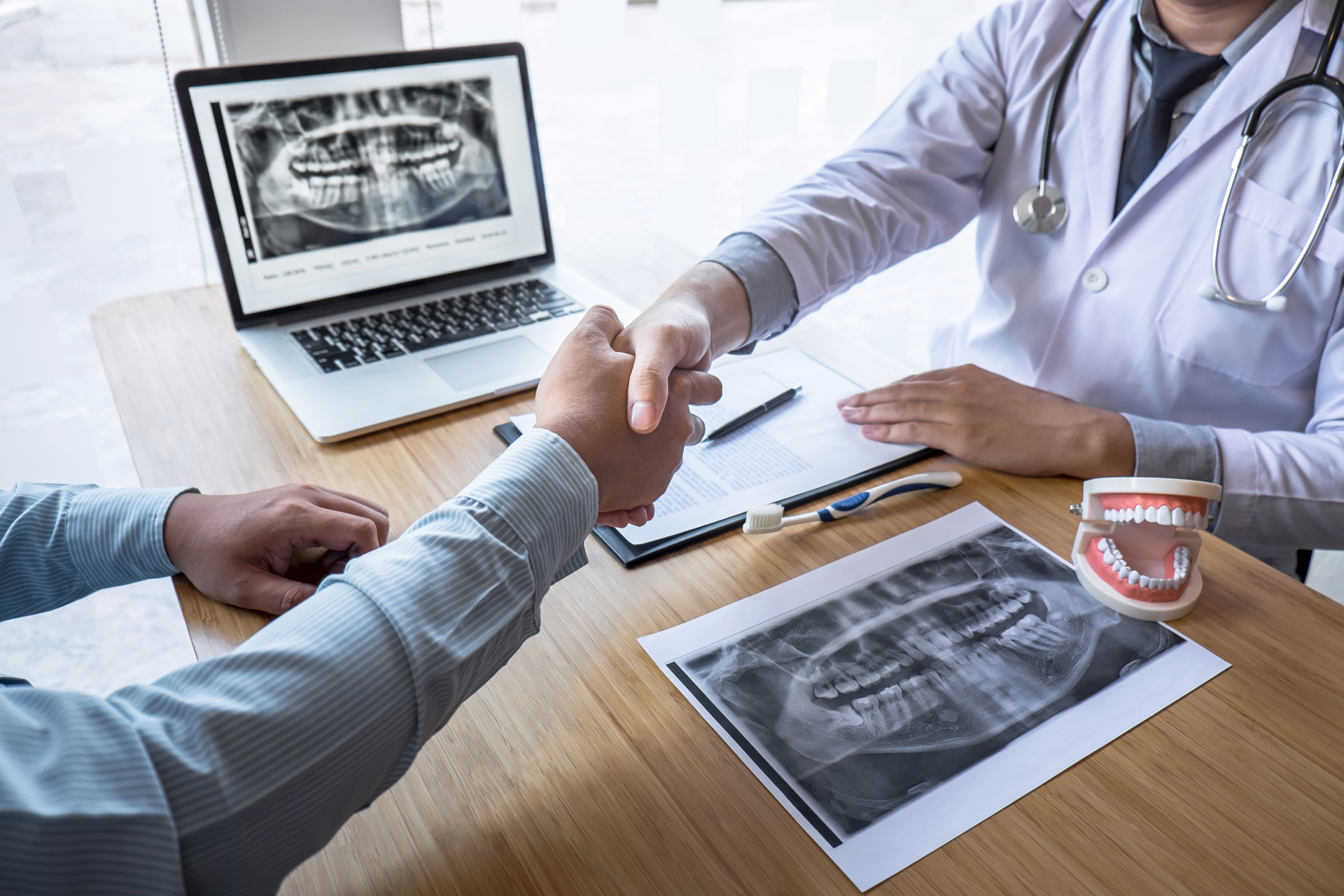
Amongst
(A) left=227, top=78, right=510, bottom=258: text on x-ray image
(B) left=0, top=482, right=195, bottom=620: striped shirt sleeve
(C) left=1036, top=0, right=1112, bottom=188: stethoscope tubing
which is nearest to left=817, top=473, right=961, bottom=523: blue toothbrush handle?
(C) left=1036, top=0, right=1112, bottom=188: stethoscope tubing

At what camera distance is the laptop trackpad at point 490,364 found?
108 cm

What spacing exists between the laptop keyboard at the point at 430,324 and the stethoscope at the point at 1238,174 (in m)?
0.65

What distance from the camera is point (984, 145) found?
4.12 feet

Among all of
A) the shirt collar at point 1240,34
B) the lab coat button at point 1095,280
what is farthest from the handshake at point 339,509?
the shirt collar at point 1240,34

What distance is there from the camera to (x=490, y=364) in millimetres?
1109

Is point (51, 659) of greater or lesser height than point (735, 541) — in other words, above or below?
below

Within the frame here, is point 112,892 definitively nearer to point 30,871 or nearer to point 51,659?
point 30,871

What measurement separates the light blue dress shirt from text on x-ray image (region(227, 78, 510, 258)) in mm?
676

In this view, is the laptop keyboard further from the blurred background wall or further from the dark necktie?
the dark necktie

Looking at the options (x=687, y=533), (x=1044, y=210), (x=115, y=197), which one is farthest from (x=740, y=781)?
(x=115, y=197)

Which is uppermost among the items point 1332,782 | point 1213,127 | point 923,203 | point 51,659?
point 1213,127

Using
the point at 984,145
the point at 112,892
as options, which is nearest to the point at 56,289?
the point at 112,892

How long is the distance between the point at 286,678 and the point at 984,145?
1164 mm

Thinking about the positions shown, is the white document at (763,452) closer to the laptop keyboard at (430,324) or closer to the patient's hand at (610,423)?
the patient's hand at (610,423)
